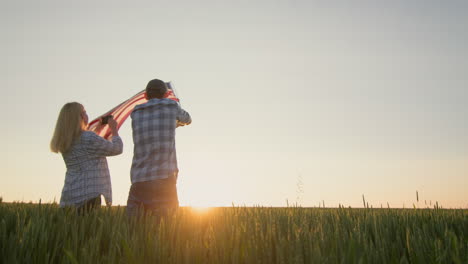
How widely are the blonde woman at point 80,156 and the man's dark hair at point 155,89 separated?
0.67 metres

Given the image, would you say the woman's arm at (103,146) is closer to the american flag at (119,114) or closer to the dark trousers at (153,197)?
the dark trousers at (153,197)

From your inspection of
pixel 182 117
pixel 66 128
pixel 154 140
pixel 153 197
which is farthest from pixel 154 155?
pixel 66 128

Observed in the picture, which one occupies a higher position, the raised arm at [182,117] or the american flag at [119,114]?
the american flag at [119,114]

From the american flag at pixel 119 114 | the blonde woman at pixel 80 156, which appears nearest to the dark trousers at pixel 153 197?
the blonde woman at pixel 80 156

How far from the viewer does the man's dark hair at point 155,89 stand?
4.82m

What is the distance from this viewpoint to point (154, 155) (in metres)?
4.59

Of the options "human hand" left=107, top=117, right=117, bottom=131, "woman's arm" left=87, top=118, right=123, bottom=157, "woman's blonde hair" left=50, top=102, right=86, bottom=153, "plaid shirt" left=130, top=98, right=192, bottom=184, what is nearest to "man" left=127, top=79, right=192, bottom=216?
"plaid shirt" left=130, top=98, right=192, bottom=184

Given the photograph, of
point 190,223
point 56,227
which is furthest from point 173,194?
point 56,227

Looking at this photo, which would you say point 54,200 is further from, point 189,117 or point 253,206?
point 253,206

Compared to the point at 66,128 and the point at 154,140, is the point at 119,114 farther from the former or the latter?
the point at 154,140

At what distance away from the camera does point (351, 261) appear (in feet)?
6.97

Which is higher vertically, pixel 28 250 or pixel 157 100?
pixel 157 100

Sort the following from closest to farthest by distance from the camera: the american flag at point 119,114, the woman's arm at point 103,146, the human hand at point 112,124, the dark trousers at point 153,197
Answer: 1. the dark trousers at point 153,197
2. the woman's arm at point 103,146
3. the human hand at point 112,124
4. the american flag at point 119,114

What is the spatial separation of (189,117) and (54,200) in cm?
218
